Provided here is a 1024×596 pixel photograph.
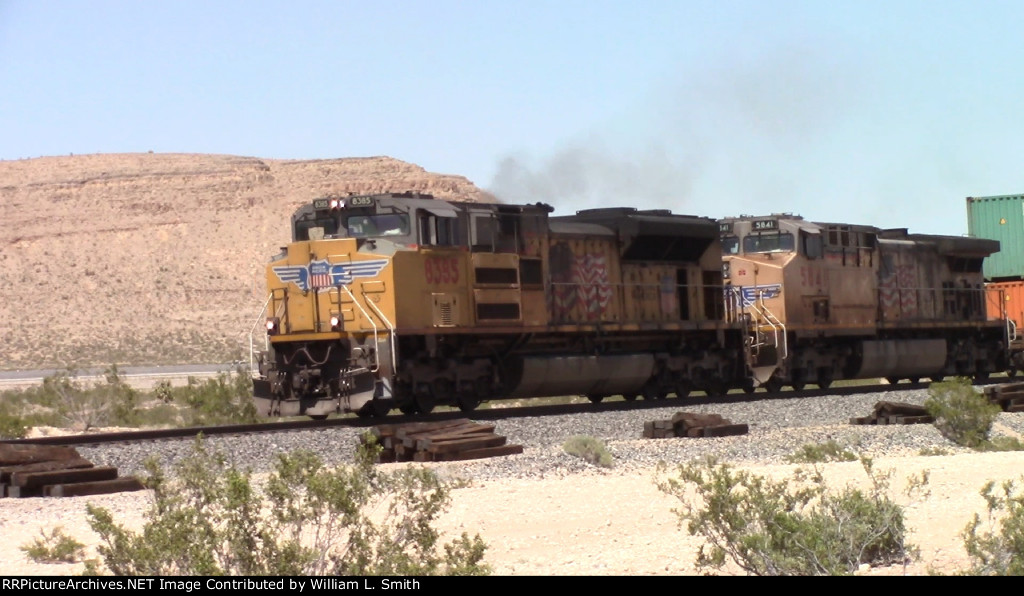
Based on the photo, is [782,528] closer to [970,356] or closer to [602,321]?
[602,321]

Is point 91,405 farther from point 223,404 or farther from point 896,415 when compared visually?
point 896,415

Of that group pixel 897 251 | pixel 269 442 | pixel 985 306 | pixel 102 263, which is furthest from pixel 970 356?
pixel 102 263

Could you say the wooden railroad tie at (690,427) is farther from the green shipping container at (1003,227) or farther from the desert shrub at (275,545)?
the green shipping container at (1003,227)

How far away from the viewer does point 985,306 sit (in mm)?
32812

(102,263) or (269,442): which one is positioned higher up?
(102,263)

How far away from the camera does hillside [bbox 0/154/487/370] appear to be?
82.1m

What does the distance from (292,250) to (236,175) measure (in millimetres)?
89120

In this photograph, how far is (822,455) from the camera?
14.0 m

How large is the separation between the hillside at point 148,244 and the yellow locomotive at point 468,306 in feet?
176

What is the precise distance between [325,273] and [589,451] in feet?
22.1

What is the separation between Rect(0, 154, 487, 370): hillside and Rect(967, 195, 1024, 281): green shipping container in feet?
161

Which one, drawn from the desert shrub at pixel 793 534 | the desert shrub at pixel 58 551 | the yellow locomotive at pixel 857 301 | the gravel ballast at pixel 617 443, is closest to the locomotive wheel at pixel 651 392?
the yellow locomotive at pixel 857 301

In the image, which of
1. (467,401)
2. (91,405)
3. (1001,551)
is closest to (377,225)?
(467,401)

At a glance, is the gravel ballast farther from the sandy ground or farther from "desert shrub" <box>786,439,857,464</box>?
the sandy ground
